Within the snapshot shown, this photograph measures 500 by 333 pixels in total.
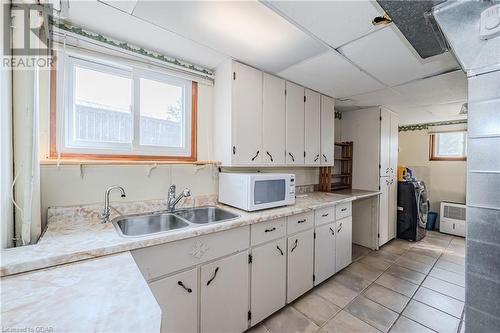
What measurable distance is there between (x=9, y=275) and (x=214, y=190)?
1.42 metres

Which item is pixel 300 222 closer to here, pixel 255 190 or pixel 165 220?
pixel 255 190

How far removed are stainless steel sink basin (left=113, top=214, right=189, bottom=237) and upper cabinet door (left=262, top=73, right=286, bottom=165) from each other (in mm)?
984

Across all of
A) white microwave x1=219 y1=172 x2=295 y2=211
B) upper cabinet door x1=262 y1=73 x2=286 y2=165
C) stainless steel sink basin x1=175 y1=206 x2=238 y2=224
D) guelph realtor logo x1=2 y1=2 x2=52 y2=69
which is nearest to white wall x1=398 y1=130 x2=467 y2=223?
upper cabinet door x1=262 y1=73 x2=286 y2=165

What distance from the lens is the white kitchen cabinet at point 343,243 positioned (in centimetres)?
244

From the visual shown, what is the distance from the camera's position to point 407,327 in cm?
172

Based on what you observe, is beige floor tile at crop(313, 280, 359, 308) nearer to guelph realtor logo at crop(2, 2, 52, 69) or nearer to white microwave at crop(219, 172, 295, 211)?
white microwave at crop(219, 172, 295, 211)

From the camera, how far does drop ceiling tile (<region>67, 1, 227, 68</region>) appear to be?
1.29 m

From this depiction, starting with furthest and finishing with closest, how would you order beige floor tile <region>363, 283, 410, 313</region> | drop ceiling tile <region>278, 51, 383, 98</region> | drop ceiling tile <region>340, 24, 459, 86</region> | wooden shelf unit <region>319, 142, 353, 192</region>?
wooden shelf unit <region>319, 142, 353, 192</region>, beige floor tile <region>363, 283, 410, 313</region>, drop ceiling tile <region>278, 51, 383, 98</region>, drop ceiling tile <region>340, 24, 459, 86</region>

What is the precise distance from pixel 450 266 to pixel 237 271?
2.97m

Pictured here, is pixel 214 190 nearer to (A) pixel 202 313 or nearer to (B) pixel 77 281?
(A) pixel 202 313

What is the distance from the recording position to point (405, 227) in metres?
3.61

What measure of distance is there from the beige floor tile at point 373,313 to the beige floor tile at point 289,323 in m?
0.45

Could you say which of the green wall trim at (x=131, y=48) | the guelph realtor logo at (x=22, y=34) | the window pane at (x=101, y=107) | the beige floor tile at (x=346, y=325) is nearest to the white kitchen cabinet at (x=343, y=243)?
the beige floor tile at (x=346, y=325)

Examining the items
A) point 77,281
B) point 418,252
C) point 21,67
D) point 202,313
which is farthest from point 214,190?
point 418,252
